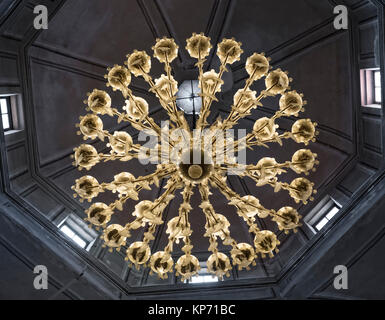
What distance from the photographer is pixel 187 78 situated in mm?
9141

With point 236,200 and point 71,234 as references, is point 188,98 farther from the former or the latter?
point 236,200

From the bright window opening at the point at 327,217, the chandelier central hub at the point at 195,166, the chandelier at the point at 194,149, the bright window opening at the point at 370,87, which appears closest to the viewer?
the chandelier central hub at the point at 195,166

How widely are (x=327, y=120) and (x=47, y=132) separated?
6.21 m

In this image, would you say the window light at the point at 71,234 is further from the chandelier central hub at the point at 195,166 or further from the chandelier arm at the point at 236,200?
the chandelier central hub at the point at 195,166

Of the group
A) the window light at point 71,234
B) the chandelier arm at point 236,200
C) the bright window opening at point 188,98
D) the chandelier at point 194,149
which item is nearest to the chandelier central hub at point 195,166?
the chandelier at point 194,149

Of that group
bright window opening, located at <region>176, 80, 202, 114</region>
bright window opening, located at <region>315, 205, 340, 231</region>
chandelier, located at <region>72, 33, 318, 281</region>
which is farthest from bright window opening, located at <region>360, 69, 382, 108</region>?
chandelier, located at <region>72, 33, 318, 281</region>

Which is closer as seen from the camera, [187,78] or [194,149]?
[194,149]

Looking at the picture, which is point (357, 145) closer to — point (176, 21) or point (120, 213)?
point (176, 21)

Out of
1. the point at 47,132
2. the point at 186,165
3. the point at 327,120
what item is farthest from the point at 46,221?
the point at 327,120

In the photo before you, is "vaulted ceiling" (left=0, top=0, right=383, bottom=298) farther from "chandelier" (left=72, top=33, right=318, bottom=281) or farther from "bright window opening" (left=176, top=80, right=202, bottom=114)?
"chandelier" (left=72, top=33, right=318, bottom=281)

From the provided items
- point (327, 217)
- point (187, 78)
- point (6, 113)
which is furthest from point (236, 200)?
point (6, 113)

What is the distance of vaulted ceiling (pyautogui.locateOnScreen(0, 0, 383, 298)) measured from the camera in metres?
7.84

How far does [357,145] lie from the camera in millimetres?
8383

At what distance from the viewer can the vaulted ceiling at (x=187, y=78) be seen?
7.84 metres
